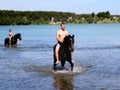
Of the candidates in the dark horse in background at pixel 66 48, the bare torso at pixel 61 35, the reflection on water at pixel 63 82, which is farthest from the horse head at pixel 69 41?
the reflection on water at pixel 63 82

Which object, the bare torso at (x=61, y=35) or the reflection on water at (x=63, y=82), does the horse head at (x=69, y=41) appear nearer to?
the bare torso at (x=61, y=35)

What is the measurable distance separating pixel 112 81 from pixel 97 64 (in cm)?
565

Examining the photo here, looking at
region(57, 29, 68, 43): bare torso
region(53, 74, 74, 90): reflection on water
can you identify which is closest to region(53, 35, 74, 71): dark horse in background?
region(57, 29, 68, 43): bare torso

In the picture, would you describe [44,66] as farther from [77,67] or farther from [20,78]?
[20,78]

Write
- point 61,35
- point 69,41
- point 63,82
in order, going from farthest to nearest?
point 61,35 → point 69,41 → point 63,82

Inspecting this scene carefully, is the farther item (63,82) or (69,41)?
(69,41)

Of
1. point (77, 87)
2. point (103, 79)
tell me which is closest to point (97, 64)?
point (103, 79)

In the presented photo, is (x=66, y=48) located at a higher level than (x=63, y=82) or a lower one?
higher

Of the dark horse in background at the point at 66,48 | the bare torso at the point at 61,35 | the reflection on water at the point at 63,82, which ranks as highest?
the bare torso at the point at 61,35

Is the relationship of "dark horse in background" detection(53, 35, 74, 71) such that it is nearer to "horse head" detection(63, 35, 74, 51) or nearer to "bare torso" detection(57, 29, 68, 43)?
"horse head" detection(63, 35, 74, 51)

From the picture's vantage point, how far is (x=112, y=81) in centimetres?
1428

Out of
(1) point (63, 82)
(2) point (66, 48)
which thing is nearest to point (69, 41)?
(2) point (66, 48)

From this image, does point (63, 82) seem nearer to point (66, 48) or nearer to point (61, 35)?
point (66, 48)

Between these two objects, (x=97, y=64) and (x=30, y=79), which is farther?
(x=97, y=64)
